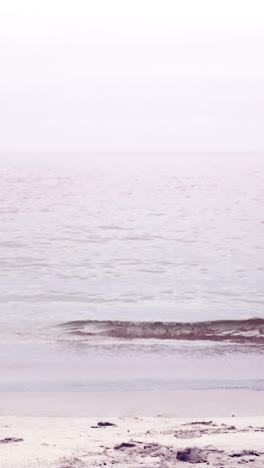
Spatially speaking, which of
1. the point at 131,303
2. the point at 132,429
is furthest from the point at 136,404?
the point at 131,303

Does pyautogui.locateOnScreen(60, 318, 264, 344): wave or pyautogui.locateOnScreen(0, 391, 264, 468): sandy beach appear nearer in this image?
pyautogui.locateOnScreen(0, 391, 264, 468): sandy beach

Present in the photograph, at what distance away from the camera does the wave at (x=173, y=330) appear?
12180 mm

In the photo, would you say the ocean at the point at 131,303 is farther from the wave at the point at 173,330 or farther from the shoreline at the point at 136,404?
the shoreline at the point at 136,404

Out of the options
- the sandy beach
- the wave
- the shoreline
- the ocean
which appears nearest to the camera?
the sandy beach

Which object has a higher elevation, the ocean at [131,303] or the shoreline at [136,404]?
the ocean at [131,303]

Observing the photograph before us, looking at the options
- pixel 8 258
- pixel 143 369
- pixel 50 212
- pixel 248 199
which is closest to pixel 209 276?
pixel 8 258

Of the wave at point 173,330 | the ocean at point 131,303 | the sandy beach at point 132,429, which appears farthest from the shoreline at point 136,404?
the wave at point 173,330

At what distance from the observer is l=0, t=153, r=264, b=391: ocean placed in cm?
924

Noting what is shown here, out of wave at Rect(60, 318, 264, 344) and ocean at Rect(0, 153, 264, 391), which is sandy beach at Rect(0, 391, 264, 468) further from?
wave at Rect(60, 318, 264, 344)

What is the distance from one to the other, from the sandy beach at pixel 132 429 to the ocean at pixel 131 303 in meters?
0.62

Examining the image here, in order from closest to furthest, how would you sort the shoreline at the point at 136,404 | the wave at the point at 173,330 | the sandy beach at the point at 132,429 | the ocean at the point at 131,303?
the sandy beach at the point at 132,429
the shoreline at the point at 136,404
the ocean at the point at 131,303
the wave at the point at 173,330

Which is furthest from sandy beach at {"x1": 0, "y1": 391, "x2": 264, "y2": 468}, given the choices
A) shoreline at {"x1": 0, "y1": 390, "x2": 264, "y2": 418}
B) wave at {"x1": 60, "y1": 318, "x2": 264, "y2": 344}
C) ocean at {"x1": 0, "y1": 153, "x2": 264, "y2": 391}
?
wave at {"x1": 60, "y1": 318, "x2": 264, "y2": 344}

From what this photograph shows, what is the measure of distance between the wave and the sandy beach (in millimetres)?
4117

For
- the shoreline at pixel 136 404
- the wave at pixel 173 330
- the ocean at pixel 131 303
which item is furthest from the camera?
the wave at pixel 173 330
